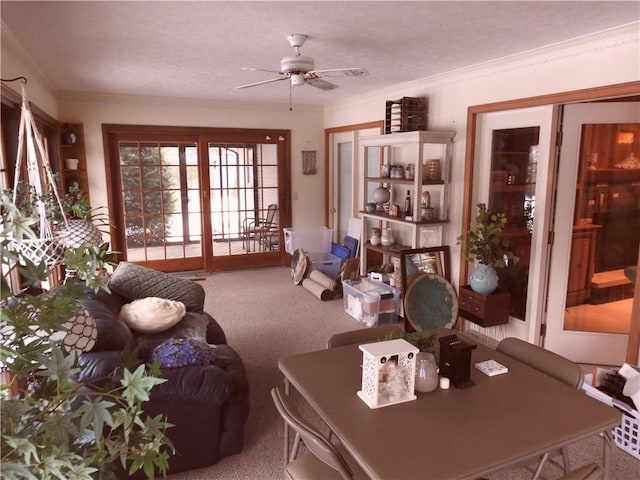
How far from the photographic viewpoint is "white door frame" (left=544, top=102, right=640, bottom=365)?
326 cm

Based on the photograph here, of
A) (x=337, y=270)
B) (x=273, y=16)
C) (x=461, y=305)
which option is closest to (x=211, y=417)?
(x=273, y=16)

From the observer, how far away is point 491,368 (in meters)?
2.06

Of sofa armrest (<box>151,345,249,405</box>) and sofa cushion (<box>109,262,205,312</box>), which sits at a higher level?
sofa cushion (<box>109,262,205,312</box>)

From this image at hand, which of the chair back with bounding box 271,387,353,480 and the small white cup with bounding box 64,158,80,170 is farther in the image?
the small white cup with bounding box 64,158,80,170

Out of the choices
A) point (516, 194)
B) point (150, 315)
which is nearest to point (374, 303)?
point (516, 194)

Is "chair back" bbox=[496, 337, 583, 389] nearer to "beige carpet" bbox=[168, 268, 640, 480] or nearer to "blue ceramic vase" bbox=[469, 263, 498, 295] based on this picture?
"beige carpet" bbox=[168, 268, 640, 480]

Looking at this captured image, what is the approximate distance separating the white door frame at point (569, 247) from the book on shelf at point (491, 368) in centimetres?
183

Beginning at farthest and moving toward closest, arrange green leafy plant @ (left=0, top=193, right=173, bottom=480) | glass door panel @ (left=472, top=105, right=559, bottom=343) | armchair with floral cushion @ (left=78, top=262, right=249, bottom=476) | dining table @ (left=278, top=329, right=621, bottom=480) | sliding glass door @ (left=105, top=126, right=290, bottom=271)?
sliding glass door @ (left=105, top=126, right=290, bottom=271)
glass door panel @ (left=472, top=105, right=559, bottom=343)
armchair with floral cushion @ (left=78, top=262, right=249, bottom=476)
dining table @ (left=278, top=329, right=621, bottom=480)
green leafy plant @ (left=0, top=193, right=173, bottom=480)

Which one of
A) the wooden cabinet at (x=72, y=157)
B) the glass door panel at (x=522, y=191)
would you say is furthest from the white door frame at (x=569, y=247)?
the wooden cabinet at (x=72, y=157)

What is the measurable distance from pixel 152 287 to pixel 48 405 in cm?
256

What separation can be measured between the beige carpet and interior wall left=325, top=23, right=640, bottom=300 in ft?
5.19

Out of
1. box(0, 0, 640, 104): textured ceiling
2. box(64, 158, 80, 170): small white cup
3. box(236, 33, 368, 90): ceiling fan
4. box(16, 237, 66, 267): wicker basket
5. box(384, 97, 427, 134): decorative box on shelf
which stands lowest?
box(16, 237, 66, 267): wicker basket

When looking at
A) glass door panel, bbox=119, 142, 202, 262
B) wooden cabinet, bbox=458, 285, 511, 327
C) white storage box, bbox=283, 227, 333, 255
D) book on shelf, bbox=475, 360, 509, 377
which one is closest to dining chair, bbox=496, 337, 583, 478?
book on shelf, bbox=475, 360, 509, 377

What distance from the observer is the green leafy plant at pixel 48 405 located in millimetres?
985
